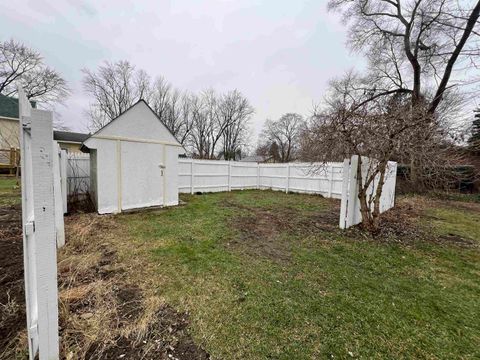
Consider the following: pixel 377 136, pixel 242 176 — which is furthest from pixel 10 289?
pixel 242 176

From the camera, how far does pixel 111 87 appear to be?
25.8 m

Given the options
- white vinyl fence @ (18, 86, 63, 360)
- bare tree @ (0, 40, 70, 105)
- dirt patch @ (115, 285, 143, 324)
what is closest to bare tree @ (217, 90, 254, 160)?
bare tree @ (0, 40, 70, 105)

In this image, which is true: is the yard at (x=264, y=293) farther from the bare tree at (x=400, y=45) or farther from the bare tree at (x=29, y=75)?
the bare tree at (x=29, y=75)

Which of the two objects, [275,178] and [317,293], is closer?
[317,293]

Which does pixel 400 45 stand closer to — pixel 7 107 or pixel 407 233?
pixel 407 233

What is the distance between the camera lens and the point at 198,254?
11.8ft

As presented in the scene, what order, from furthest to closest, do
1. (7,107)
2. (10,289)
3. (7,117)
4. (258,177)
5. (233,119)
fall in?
(233,119) < (7,107) < (7,117) < (258,177) < (10,289)

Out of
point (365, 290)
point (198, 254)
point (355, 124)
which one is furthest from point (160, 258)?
point (355, 124)

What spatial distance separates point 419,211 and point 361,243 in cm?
537

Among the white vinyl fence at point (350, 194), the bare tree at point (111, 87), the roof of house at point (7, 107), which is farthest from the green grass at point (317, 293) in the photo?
the bare tree at point (111, 87)

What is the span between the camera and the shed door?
249 inches

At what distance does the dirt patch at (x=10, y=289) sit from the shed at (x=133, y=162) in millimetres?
2065

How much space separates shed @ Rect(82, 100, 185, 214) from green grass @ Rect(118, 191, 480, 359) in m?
1.94

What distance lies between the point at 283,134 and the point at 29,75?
3213cm
